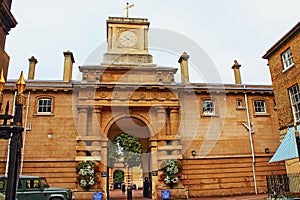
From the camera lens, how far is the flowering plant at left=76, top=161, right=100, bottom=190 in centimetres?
1891

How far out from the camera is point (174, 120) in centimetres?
2198

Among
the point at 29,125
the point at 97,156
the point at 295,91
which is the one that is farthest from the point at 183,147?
the point at 29,125

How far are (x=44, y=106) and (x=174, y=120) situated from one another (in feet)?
36.8

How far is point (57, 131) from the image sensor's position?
71.9ft

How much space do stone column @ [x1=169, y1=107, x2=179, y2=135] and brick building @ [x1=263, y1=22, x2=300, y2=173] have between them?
7804 millimetres

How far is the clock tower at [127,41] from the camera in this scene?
82.0ft

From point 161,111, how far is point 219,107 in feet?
19.3

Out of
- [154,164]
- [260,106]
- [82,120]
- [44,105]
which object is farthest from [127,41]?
[260,106]

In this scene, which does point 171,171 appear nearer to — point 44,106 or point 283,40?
point 44,106

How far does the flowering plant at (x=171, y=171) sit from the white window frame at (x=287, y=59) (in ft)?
34.4

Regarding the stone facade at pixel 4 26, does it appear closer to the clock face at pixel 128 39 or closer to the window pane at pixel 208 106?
the clock face at pixel 128 39

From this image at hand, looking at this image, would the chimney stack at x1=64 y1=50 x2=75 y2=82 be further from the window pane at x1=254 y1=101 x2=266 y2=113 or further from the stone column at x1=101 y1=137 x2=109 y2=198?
the window pane at x1=254 y1=101 x2=266 y2=113

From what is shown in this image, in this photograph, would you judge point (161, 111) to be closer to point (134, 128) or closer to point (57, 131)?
point (134, 128)

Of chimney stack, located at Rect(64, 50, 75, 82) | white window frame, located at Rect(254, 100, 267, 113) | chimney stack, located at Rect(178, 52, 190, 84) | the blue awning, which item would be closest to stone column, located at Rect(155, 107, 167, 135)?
chimney stack, located at Rect(178, 52, 190, 84)
